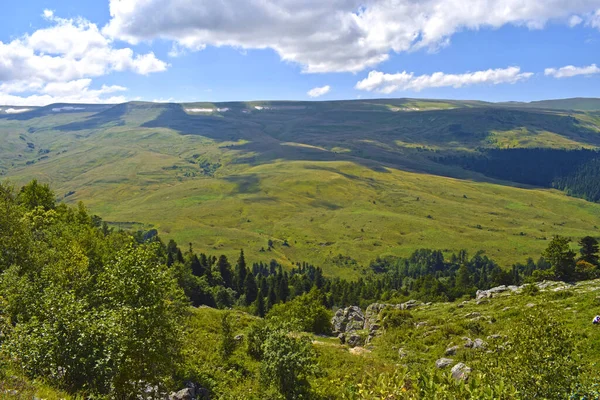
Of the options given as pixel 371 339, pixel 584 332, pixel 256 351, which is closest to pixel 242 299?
pixel 371 339

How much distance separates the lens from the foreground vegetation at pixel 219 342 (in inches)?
687

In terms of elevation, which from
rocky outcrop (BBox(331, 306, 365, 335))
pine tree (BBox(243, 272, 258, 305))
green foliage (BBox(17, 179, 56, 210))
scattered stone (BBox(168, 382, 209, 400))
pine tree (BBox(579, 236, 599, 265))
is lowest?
pine tree (BBox(243, 272, 258, 305))

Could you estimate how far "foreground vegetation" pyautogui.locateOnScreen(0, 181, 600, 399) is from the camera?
1745 centimetres

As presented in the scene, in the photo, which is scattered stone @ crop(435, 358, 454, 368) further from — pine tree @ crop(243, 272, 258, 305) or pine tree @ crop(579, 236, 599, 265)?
pine tree @ crop(243, 272, 258, 305)

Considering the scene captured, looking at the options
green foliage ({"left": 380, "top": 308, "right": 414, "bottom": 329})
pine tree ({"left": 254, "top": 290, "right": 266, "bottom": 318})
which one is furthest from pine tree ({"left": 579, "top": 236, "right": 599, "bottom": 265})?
pine tree ({"left": 254, "top": 290, "right": 266, "bottom": 318})

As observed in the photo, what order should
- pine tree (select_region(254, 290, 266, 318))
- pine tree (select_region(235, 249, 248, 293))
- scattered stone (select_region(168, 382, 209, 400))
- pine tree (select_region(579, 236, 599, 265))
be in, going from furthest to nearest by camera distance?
pine tree (select_region(235, 249, 248, 293)) < pine tree (select_region(254, 290, 266, 318)) < pine tree (select_region(579, 236, 599, 265)) < scattered stone (select_region(168, 382, 209, 400))

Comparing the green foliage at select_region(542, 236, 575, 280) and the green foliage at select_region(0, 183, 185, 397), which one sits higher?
the green foliage at select_region(0, 183, 185, 397)

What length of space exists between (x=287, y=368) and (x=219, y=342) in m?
16.8

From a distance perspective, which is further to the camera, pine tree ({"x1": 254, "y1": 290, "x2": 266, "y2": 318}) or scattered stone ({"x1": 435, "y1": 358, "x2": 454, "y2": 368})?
pine tree ({"x1": 254, "y1": 290, "x2": 266, "y2": 318})

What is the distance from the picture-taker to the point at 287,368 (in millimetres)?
33375

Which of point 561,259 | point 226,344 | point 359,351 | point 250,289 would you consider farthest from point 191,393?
point 250,289

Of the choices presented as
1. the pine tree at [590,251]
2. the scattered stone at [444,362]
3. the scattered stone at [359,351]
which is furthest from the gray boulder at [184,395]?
the pine tree at [590,251]

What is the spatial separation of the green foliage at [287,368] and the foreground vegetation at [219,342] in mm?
117

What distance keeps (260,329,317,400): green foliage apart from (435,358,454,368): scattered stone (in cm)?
1676
